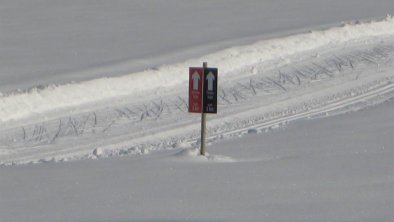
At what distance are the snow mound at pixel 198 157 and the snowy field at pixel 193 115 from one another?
1.2 inches

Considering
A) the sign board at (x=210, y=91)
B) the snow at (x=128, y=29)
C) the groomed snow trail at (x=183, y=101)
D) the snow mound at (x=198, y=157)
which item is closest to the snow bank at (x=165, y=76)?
the groomed snow trail at (x=183, y=101)

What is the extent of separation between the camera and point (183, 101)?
13258mm

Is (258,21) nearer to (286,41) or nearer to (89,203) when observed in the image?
(286,41)

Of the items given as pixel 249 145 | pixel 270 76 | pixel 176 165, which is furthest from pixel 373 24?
pixel 176 165

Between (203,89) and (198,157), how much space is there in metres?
0.61

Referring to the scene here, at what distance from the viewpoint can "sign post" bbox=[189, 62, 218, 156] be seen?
7844 mm

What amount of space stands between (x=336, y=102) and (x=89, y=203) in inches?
279

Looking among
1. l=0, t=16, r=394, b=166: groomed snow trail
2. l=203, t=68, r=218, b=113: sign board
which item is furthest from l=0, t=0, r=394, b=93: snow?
l=203, t=68, r=218, b=113: sign board

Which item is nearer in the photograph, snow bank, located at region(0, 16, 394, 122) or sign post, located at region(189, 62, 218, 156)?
sign post, located at region(189, 62, 218, 156)

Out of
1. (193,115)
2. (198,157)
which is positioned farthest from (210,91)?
(193,115)

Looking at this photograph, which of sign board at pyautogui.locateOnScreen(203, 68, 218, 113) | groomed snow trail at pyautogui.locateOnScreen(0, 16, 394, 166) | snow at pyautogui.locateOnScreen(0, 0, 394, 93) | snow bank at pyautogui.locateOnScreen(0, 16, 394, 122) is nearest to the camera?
sign board at pyautogui.locateOnScreen(203, 68, 218, 113)

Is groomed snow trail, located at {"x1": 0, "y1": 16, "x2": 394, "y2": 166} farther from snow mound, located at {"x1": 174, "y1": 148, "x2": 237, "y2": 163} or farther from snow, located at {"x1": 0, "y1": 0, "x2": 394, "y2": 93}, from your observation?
snow mound, located at {"x1": 174, "y1": 148, "x2": 237, "y2": 163}

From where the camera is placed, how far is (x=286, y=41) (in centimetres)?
1717

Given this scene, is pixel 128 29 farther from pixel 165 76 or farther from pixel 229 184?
pixel 229 184
